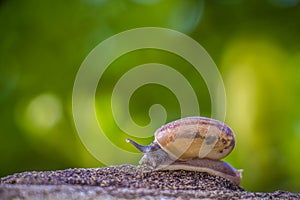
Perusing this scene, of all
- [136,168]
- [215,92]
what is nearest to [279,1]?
[215,92]

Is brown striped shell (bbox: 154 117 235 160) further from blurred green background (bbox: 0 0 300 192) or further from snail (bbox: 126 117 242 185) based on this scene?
blurred green background (bbox: 0 0 300 192)

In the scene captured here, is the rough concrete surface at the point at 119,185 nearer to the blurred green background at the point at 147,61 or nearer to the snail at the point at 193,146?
the snail at the point at 193,146

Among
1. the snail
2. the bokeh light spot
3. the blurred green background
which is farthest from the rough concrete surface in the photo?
the bokeh light spot

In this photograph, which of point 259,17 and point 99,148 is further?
point 259,17

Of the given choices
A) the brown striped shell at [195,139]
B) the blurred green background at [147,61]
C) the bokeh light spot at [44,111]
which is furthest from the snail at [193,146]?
the bokeh light spot at [44,111]

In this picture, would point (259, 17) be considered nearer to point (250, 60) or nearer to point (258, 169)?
point (250, 60)

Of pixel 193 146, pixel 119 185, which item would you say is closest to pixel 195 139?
pixel 193 146
